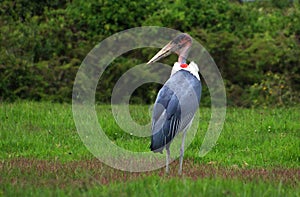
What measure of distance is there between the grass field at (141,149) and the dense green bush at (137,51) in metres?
2.86

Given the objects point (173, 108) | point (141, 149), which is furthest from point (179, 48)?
point (141, 149)

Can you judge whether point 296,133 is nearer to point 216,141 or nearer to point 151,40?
point 216,141

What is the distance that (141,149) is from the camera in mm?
8992

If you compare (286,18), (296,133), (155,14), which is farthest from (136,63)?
(296,133)

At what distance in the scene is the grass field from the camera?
572cm

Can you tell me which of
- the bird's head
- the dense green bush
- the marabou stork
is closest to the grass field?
the marabou stork

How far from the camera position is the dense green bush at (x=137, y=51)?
53.0 ft

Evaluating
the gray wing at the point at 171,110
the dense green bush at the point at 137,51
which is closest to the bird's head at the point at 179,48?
the gray wing at the point at 171,110

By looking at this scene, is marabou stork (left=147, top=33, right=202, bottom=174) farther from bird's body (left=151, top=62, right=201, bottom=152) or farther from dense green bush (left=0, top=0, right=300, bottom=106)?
dense green bush (left=0, top=0, right=300, bottom=106)

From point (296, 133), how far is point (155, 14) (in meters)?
8.82

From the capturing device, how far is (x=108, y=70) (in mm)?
16891

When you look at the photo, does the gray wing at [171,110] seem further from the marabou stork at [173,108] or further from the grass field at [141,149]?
the grass field at [141,149]

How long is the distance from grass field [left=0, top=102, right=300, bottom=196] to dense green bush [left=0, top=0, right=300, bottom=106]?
2.86 meters

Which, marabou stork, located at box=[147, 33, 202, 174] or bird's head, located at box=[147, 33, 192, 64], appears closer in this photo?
marabou stork, located at box=[147, 33, 202, 174]
